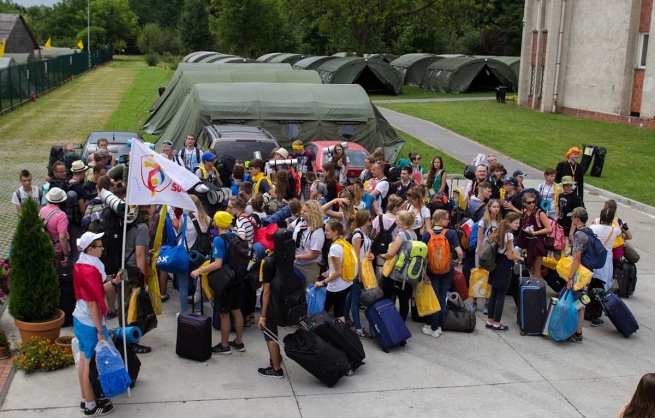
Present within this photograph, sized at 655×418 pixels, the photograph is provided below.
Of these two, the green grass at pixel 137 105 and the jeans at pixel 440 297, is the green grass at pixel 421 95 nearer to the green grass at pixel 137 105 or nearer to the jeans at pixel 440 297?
the green grass at pixel 137 105

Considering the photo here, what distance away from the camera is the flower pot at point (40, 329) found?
786 cm

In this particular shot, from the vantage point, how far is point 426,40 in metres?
68.3

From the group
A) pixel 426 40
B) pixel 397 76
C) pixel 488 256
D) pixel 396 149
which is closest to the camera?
pixel 488 256

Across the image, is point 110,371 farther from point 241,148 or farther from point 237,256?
point 241,148

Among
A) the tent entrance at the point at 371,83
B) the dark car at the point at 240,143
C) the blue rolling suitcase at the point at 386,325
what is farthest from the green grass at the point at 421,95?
the blue rolling suitcase at the point at 386,325

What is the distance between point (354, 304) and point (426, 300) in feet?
2.96

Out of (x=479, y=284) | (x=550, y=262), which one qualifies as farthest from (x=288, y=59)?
(x=479, y=284)

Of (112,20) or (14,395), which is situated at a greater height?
(112,20)

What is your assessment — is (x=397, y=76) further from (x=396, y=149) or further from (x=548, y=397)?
(x=548, y=397)

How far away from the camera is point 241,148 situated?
612 inches

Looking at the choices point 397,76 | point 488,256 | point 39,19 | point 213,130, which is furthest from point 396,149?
point 39,19

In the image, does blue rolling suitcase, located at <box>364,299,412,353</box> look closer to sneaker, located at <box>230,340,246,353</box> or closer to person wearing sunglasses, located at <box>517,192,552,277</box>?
sneaker, located at <box>230,340,246,353</box>

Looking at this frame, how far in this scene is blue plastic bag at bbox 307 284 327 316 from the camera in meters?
8.26

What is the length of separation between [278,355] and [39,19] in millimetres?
112624
